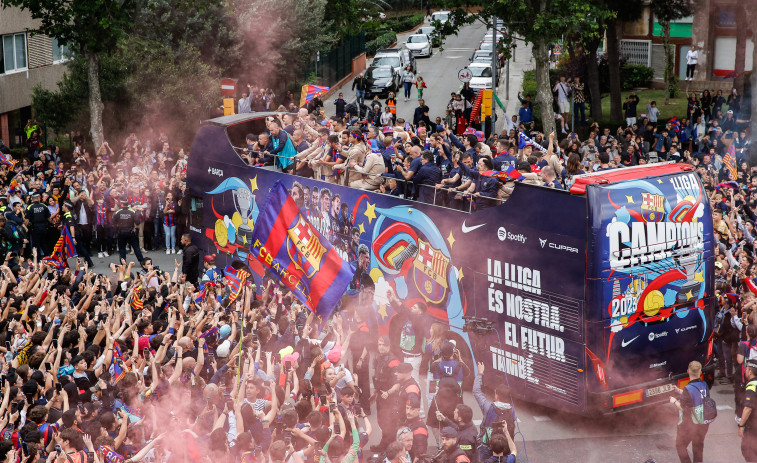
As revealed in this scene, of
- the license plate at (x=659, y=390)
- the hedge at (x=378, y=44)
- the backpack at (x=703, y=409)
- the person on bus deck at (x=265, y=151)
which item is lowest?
the license plate at (x=659, y=390)

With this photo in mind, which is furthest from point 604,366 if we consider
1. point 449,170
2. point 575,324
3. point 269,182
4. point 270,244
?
point 269,182

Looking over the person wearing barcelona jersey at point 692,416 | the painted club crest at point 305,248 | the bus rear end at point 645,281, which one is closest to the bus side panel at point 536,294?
the bus rear end at point 645,281

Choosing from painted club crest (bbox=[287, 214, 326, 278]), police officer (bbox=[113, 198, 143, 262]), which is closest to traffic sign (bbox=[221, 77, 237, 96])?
police officer (bbox=[113, 198, 143, 262])

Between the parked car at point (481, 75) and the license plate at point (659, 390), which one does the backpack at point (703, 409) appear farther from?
the parked car at point (481, 75)

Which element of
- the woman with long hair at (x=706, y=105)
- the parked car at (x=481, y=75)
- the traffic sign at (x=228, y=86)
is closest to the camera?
the woman with long hair at (x=706, y=105)

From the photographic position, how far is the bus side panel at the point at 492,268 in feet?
37.2

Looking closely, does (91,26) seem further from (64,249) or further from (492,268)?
(492,268)

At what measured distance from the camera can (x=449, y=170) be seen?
45.8 ft

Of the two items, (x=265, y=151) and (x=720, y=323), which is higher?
(x=265, y=151)

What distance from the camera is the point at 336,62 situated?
1645 inches

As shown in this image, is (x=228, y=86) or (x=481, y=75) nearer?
(x=228, y=86)

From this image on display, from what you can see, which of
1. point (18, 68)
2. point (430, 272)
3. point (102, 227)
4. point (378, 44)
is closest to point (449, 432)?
point (430, 272)

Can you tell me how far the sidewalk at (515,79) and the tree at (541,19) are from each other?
717 centimetres

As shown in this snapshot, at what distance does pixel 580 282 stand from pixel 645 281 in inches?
33.7
